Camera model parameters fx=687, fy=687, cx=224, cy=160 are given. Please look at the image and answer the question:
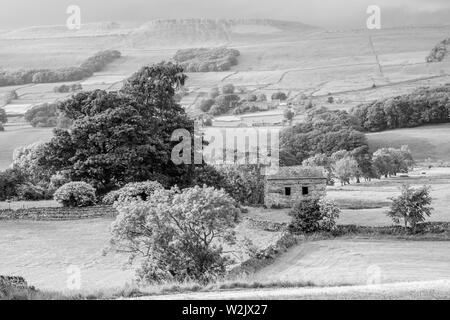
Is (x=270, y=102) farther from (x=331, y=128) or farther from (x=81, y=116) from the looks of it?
(x=81, y=116)

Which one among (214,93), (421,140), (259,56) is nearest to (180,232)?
(421,140)

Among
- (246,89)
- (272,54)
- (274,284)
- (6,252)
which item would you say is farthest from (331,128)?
(274,284)

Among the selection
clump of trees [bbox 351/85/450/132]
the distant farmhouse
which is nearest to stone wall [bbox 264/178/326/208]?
clump of trees [bbox 351/85/450/132]

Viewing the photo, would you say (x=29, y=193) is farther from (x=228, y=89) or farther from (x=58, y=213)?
(x=228, y=89)

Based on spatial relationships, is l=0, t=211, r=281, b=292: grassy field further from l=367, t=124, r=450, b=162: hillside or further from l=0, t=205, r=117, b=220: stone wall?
l=367, t=124, r=450, b=162: hillside

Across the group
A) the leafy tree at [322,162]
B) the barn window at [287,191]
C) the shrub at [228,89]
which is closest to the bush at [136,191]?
the barn window at [287,191]

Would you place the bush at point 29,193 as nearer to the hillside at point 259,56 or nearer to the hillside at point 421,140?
the hillside at point 421,140
